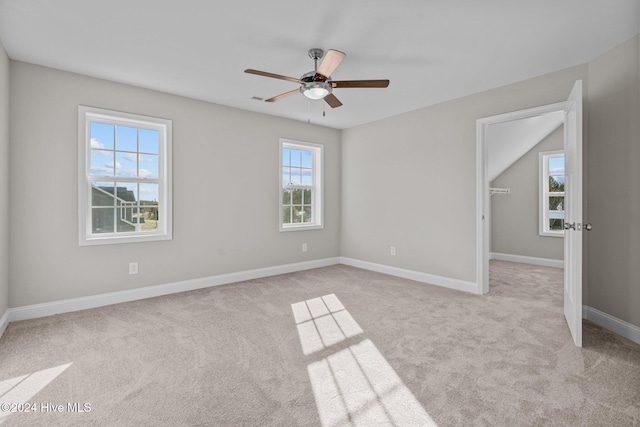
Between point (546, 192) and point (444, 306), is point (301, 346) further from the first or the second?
point (546, 192)

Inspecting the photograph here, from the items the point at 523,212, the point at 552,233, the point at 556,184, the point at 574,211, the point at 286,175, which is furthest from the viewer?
the point at 523,212

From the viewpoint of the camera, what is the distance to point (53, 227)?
3141mm

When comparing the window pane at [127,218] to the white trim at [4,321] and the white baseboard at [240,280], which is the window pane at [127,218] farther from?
the white trim at [4,321]

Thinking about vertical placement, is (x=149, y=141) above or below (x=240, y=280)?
above

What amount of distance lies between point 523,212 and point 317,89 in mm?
5225

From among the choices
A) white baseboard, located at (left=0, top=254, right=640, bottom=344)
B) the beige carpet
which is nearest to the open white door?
the beige carpet

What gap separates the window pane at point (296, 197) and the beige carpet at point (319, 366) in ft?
7.02

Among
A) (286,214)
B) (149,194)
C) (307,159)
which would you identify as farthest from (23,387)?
(307,159)

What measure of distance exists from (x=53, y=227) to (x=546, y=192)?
7.37 meters

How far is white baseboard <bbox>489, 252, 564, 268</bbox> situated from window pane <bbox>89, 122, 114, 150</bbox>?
6.71 meters

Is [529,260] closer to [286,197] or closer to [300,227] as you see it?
[300,227]

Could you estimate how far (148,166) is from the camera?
12.5ft

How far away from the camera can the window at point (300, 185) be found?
5.14 metres

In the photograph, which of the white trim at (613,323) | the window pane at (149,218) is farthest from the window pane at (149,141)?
the white trim at (613,323)
